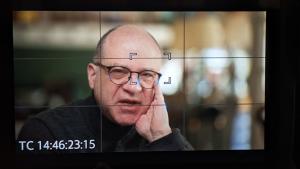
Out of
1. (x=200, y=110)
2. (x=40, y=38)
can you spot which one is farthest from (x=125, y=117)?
(x=40, y=38)

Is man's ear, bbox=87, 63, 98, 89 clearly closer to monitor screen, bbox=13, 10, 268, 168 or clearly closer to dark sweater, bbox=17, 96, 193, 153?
monitor screen, bbox=13, 10, 268, 168

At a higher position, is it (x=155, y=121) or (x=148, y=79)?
(x=148, y=79)

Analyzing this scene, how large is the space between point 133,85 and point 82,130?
45 centimetres

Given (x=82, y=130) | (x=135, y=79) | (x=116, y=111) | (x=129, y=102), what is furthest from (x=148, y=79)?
(x=82, y=130)

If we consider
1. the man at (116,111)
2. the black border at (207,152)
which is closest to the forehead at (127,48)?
the man at (116,111)

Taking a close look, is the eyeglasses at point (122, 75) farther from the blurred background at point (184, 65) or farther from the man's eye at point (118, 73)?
the blurred background at point (184, 65)

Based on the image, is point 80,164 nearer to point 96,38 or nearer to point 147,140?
point 147,140

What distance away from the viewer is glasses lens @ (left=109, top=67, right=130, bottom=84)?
3.65 metres

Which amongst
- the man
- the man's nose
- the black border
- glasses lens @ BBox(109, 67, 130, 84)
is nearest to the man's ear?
the man

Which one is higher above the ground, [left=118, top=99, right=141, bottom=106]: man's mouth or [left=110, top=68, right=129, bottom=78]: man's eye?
[left=110, top=68, right=129, bottom=78]: man's eye

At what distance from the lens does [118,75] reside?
3652 mm

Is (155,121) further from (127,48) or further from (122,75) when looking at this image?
(127,48)

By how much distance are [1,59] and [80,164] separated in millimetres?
855

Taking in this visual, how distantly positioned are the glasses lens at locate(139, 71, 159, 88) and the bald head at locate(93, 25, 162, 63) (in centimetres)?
17
